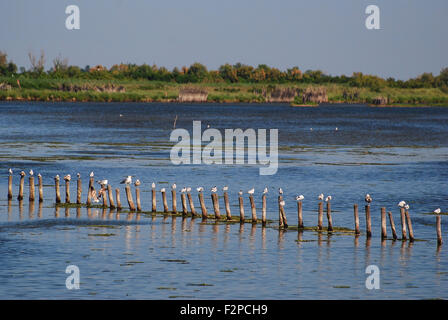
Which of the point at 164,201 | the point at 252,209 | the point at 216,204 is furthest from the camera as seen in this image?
the point at 164,201

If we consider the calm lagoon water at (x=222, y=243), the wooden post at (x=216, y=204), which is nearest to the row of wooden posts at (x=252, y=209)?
the wooden post at (x=216, y=204)

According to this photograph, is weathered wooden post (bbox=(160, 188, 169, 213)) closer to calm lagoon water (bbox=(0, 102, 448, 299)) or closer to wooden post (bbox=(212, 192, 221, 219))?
calm lagoon water (bbox=(0, 102, 448, 299))

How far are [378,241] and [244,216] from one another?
6.93 meters

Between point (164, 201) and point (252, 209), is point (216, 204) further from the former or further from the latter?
point (164, 201)

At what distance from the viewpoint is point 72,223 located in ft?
123

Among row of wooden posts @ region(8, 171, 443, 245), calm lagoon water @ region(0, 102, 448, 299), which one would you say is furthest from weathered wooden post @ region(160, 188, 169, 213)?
calm lagoon water @ region(0, 102, 448, 299)

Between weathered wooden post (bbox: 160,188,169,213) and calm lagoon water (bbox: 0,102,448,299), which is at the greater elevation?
weathered wooden post (bbox: 160,188,169,213)

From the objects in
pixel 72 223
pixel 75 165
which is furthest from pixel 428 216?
pixel 75 165

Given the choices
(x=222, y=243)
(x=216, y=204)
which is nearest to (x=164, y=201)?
(x=216, y=204)

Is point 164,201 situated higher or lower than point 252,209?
higher

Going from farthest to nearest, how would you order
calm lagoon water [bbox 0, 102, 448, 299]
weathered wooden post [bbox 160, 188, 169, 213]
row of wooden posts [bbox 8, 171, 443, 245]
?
1. weathered wooden post [bbox 160, 188, 169, 213]
2. row of wooden posts [bbox 8, 171, 443, 245]
3. calm lagoon water [bbox 0, 102, 448, 299]

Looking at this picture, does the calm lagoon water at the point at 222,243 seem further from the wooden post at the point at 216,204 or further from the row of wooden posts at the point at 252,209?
the wooden post at the point at 216,204

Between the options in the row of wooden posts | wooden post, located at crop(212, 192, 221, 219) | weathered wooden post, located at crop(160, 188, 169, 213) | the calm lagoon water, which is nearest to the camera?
the calm lagoon water

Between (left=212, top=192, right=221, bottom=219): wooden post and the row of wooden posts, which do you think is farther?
(left=212, top=192, right=221, bottom=219): wooden post
